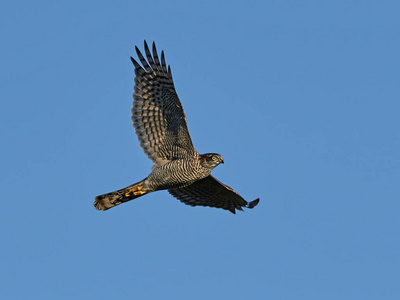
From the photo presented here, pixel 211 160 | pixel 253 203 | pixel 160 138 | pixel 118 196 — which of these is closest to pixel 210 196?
pixel 253 203

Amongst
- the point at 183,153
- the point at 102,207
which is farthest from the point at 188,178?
the point at 102,207

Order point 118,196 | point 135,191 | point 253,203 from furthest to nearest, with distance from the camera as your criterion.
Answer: point 253,203, point 135,191, point 118,196

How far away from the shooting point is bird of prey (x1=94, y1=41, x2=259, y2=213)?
1731 cm

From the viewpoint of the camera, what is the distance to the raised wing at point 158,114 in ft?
56.7

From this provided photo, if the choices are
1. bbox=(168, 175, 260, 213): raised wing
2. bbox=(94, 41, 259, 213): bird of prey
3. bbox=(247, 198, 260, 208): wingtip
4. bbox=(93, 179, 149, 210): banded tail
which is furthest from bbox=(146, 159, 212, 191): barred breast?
bbox=(247, 198, 260, 208): wingtip

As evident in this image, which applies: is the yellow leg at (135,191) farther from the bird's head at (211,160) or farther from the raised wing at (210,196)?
the raised wing at (210,196)

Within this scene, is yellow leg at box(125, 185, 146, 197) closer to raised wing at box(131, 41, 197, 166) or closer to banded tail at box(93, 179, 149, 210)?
banded tail at box(93, 179, 149, 210)

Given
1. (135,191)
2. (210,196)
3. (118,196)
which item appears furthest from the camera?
(210,196)

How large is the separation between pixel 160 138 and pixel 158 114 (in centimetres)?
54

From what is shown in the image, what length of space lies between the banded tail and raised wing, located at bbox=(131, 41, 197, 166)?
694mm

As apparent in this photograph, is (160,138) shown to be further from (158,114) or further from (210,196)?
(210,196)

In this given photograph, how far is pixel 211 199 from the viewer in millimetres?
19656

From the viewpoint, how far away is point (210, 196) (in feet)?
64.2

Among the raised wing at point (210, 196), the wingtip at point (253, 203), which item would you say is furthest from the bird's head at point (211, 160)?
the wingtip at point (253, 203)
